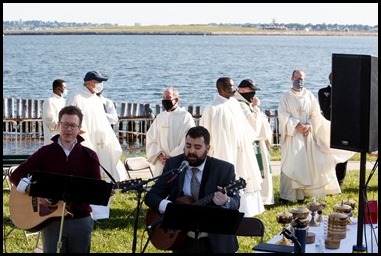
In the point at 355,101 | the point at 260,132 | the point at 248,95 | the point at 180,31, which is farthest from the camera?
the point at 180,31

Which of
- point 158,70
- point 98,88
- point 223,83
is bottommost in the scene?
point 158,70

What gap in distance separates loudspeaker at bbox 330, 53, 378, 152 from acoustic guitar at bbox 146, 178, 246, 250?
3.41 feet

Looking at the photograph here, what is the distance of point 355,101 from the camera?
27.4 feet

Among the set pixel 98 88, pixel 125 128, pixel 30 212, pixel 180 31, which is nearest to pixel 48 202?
pixel 30 212

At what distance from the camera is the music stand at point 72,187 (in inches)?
320

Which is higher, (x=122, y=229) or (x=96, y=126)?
(x=96, y=126)

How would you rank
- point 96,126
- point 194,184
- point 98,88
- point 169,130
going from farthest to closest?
point 98,88, point 96,126, point 169,130, point 194,184

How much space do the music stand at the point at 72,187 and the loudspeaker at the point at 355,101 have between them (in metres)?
2.11

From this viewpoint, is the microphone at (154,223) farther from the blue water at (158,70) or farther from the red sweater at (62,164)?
the blue water at (158,70)

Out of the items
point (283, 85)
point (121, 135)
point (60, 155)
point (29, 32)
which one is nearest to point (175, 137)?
point (60, 155)

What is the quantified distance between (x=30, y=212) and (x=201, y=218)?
198 cm

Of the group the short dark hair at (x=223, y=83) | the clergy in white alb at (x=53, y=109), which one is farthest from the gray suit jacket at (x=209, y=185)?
the clergy in white alb at (x=53, y=109)

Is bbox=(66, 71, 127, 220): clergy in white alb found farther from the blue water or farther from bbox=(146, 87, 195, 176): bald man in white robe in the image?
the blue water

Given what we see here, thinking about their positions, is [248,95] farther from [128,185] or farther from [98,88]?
[128,185]
